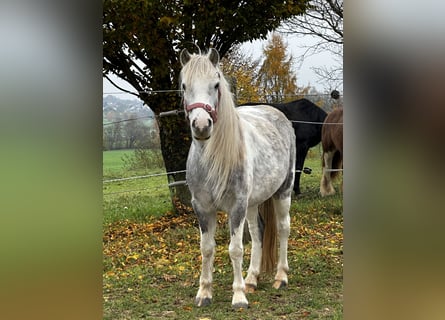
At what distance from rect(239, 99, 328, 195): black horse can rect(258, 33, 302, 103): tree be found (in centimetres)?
11

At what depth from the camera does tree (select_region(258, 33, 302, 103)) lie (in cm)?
386

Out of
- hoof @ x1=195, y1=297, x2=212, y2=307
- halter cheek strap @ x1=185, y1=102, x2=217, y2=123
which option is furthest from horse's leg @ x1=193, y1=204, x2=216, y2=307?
halter cheek strap @ x1=185, y1=102, x2=217, y2=123

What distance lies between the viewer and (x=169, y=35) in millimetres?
3562

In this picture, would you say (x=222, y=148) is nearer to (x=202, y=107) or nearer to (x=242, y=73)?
(x=202, y=107)

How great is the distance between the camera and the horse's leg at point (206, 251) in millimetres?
2585

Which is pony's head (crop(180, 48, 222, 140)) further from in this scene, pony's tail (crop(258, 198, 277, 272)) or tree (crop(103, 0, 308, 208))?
tree (crop(103, 0, 308, 208))

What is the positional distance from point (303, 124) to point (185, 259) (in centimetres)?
140
